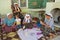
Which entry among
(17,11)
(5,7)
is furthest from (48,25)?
(5,7)

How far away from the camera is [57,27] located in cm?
202

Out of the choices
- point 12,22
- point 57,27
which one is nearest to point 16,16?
point 12,22

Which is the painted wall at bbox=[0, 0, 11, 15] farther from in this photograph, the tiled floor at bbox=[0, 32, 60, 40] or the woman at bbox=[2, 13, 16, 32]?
the tiled floor at bbox=[0, 32, 60, 40]

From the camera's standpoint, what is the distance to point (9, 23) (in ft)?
6.17

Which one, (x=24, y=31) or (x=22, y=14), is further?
(x=22, y=14)

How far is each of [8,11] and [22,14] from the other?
0.59 feet

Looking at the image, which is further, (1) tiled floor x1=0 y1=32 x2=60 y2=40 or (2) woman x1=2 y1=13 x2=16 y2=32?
(2) woman x1=2 y1=13 x2=16 y2=32

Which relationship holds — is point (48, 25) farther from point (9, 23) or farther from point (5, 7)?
point (5, 7)

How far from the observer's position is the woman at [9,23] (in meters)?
1.86

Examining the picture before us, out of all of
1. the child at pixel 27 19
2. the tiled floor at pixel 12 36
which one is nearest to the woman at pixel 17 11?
the child at pixel 27 19

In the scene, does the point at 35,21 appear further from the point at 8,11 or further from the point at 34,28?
the point at 8,11

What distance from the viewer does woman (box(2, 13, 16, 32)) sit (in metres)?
1.86

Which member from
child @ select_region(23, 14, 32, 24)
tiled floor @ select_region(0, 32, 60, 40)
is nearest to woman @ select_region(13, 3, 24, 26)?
child @ select_region(23, 14, 32, 24)

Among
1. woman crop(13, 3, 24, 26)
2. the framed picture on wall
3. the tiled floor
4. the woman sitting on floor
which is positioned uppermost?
the framed picture on wall
